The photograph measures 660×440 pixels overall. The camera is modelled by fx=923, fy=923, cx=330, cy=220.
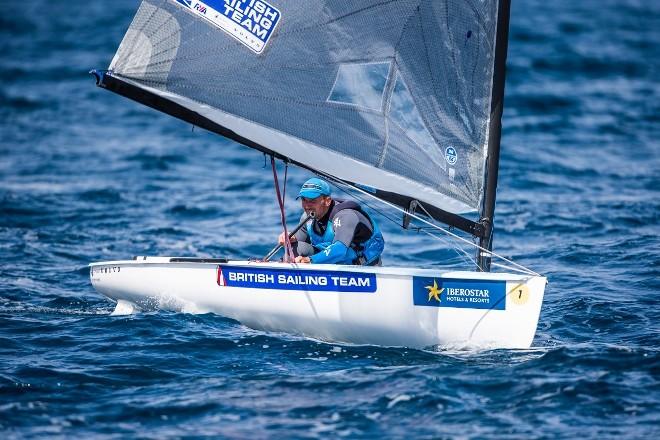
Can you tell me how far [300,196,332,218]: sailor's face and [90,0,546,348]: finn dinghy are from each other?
1.38ft

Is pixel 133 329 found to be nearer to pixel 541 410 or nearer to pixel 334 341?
pixel 334 341

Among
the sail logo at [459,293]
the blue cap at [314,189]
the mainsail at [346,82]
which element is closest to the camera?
the mainsail at [346,82]

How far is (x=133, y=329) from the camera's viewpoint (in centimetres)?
841

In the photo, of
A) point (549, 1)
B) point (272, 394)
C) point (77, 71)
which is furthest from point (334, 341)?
point (549, 1)

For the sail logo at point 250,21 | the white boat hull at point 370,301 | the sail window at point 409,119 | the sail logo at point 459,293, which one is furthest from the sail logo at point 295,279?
the sail logo at point 250,21

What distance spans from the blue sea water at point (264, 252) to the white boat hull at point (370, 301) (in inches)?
6.3

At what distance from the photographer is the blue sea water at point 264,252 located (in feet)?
21.2

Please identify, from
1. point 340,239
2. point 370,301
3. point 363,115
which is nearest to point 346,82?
point 363,115

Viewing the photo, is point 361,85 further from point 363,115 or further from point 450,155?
point 450,155

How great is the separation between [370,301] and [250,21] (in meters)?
2.50

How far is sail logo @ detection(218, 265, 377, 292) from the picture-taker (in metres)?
7.67

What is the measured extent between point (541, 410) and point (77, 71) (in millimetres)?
20250

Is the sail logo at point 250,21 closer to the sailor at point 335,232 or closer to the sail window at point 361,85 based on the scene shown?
the sail window at point 361,85

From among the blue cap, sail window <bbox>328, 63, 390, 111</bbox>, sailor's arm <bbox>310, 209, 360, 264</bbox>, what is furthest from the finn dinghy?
the blue cap
